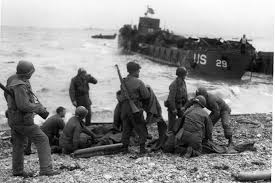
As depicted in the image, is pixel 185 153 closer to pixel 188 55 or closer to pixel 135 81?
pixel 135 81

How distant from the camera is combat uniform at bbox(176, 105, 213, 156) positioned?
23.5 ft

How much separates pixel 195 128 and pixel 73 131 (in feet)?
7.42

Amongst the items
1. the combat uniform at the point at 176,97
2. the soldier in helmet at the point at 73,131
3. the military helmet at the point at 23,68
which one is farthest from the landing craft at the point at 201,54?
the military helmet at the point at 23,68

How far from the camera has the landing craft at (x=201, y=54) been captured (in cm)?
2734

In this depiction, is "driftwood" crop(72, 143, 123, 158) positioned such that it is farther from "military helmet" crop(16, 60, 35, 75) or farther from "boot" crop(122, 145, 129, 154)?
"military helmet" crop(16, 60, 35, 75)

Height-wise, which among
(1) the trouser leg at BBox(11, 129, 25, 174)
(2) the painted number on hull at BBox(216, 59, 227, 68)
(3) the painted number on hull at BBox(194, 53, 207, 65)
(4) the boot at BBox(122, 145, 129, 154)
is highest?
(3) the painted number on hull at BBox(194, 53, 207, 65)

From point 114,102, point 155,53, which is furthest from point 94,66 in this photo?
point 114,102

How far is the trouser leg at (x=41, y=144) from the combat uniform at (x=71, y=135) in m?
1.61

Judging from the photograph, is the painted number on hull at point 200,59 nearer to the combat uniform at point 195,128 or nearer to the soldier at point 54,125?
the soldier at point 54,125

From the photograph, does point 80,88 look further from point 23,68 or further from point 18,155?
point 23,68

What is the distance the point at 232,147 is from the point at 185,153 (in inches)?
47.6

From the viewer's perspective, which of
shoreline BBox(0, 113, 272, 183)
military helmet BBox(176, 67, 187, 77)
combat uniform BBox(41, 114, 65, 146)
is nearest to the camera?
shoreline BBox(0, 113, 272, 183)

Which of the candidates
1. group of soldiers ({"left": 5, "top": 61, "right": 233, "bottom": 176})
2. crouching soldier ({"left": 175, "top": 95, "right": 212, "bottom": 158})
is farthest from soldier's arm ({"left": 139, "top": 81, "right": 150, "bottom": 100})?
crouching soldier ({"left": 175, "top": 95, "right": 212, "bottom": 158})

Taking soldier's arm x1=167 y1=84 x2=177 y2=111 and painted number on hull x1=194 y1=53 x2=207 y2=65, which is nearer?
soldier's arm x1=167 y1=84 x2=177 y2=111
